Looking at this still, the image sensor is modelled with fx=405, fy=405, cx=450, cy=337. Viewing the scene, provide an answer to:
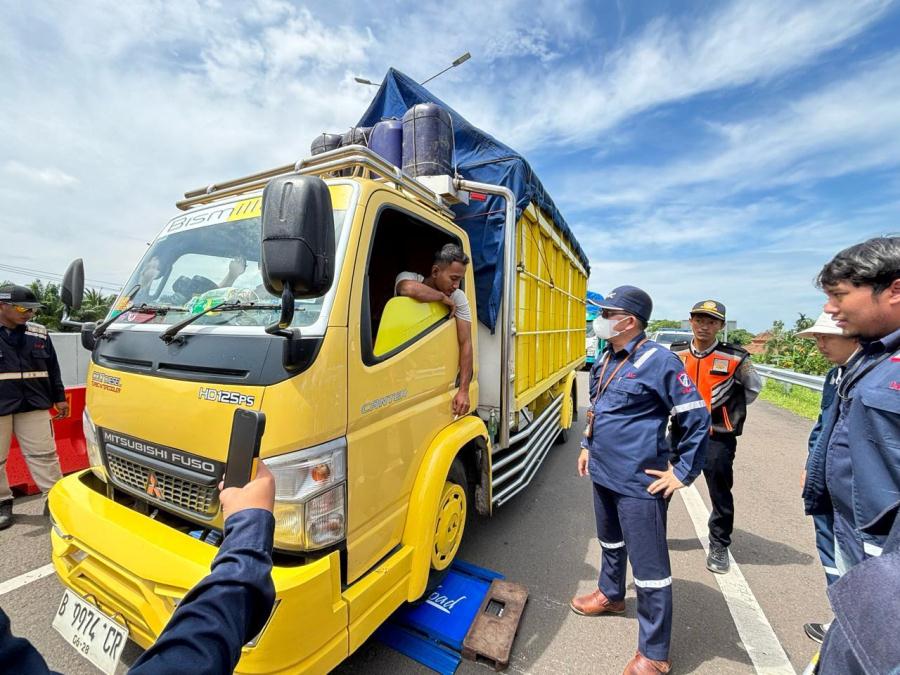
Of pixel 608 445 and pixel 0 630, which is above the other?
pixel 0 630

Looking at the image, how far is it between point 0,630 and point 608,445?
2343 mm

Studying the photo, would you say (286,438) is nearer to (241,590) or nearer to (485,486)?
(241,590)

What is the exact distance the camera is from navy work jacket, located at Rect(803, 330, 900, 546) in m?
1.16

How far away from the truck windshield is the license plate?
1265 mm

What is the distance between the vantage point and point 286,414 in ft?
4.99

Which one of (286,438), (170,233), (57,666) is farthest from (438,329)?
(57,666)

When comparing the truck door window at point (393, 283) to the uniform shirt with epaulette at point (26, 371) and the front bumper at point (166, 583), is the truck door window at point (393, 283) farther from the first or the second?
the uniform shirt with epaulette at point (26, 371)

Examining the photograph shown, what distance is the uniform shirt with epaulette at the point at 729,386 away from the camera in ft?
10.1

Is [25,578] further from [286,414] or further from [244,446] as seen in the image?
[244,446]

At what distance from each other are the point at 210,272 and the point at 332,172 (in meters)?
0.86

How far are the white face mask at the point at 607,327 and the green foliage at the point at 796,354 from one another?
14.4m

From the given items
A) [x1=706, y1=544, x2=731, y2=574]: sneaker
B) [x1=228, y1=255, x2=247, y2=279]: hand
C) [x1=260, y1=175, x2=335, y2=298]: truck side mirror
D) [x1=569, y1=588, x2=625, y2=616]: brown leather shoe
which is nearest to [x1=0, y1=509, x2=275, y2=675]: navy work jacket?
[x1=260, y1=175, x2=335, y2=298]: truck side mirror

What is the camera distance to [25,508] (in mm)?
3756

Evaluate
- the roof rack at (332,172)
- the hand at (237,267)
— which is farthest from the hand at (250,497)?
the roof rack at (332,172)
